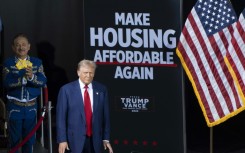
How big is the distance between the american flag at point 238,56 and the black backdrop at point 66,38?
86 centimetres

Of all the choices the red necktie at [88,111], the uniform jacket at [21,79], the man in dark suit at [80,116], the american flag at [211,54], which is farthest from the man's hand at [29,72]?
the american flag at [211,54]

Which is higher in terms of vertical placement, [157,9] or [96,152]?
[157,9]

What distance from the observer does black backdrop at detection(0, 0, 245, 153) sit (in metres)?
14.7

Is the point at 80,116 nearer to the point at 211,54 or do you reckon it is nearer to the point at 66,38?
the point at 211,54

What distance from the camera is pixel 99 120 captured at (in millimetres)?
12148

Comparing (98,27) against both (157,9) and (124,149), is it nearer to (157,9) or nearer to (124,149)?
(157,9)

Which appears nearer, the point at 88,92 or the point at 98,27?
the point at 88,92

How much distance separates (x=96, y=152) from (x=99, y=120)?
39cm

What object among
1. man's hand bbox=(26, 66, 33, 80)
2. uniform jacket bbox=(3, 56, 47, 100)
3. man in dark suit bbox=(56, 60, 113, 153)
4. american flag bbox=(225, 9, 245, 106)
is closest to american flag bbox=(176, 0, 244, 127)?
american flag bbox=(225, 9, 245, 106)

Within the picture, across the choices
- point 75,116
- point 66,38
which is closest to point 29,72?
point 66,38

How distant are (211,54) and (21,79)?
2684 millimetres

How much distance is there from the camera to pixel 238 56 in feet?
45.7

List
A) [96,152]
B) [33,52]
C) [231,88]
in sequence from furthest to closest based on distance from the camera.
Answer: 1. [33,52]
2. [231,88]
3. [96,152]

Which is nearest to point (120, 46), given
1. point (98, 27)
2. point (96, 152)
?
point (98, 27)
